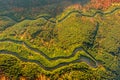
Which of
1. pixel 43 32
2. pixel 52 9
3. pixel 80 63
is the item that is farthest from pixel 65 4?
pixel 80 63

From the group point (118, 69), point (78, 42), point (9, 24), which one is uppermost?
point (9, 24)

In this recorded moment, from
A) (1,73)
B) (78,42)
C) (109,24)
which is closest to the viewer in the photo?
(1,73)

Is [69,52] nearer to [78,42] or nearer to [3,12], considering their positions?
[78,42]

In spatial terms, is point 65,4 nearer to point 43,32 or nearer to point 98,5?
point 98,5

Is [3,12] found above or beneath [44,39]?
above

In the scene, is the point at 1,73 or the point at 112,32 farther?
the point at 112,32

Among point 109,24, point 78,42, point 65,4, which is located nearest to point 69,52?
point 78,42

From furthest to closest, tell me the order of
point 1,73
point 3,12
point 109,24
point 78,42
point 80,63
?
point 3,12, point 109,24, point 78,42, point 80,63, point 1,73
